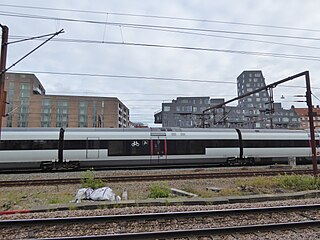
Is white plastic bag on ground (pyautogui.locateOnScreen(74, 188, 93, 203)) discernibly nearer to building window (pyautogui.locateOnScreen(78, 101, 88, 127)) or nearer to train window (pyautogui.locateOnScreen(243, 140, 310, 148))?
train window (pyautogui.locateOnScreen(243, 140, 310, 148))

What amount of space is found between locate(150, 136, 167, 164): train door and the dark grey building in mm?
18459

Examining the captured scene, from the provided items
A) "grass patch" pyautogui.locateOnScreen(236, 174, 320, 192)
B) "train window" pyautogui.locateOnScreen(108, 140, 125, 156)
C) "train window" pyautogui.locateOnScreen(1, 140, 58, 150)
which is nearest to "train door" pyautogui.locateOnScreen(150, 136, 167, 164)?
"train window" pyautogui.locateOnScreen(108, 140, 125, 156)

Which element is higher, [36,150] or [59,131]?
[59,131]

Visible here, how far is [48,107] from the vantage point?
72000mm

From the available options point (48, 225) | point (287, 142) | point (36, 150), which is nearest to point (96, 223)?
point (48, 225)

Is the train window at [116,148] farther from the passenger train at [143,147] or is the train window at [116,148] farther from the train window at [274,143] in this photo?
the train window at [274,143]

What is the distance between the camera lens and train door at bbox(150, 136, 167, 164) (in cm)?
1590

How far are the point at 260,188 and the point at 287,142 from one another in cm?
1041

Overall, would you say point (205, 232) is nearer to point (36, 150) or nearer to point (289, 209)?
point (289, 209)

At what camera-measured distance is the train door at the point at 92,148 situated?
49.3 feet

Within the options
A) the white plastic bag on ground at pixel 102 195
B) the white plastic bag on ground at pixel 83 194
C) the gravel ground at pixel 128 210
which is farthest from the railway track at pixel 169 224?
the white plastic bag on ground at pixel 83 194

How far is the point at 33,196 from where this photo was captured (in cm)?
848

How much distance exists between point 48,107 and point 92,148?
64240mm

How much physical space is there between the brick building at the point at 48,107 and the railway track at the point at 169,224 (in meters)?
60.5
